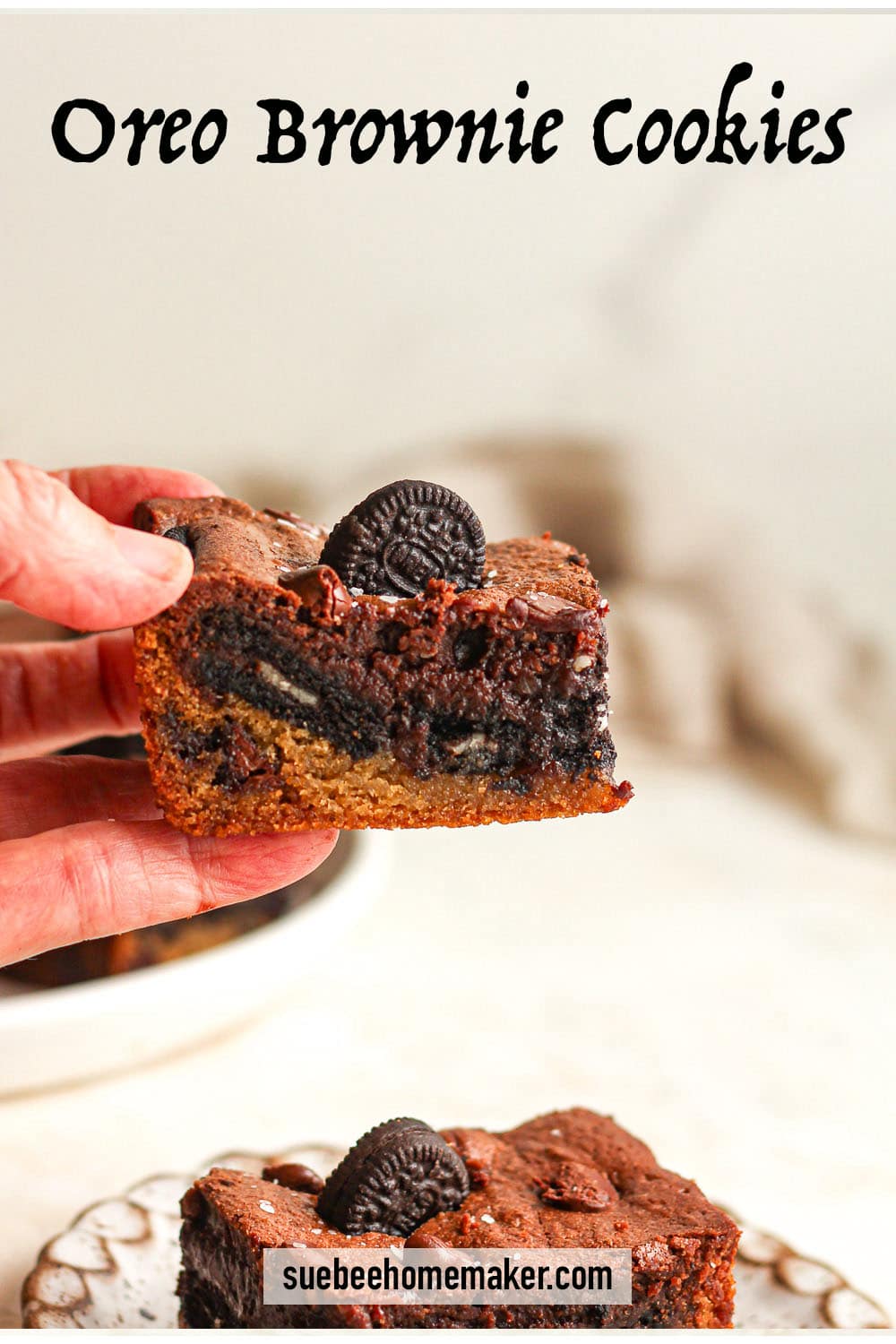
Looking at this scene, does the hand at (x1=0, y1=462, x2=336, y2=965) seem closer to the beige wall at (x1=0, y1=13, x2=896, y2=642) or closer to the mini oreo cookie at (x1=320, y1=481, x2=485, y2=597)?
the mini oreo cookie at (x1=320, y1=481, x2=485, y2=597)

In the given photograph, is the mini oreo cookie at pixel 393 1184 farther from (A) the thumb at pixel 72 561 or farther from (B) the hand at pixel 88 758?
(A) the thumb at pixel 72 561

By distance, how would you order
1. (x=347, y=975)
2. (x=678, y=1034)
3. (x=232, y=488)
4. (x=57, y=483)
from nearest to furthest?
(x=57, y=483)
(x=678, y=1034)
(x=347, y=975)
(x=232, y=488)

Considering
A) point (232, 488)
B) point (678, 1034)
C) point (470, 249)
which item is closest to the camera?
point (678, 1034)

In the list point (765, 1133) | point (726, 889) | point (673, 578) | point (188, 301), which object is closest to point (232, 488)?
point (188, 301)

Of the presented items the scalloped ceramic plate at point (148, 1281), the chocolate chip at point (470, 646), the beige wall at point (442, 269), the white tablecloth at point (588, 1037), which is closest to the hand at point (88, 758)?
the chocolate chip at point (470, 646)

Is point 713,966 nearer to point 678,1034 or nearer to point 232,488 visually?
point 678,1034

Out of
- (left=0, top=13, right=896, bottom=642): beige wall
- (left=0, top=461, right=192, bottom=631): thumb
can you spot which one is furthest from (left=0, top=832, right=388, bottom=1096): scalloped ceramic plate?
(left=0, top=13, right=896, bottom=642): beige wall
